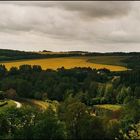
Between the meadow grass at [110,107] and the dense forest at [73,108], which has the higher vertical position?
the dense forest at [73,108]

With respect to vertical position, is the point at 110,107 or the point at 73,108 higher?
the point at 73,108

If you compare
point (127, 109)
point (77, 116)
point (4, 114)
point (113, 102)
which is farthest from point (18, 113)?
point (113, 102)

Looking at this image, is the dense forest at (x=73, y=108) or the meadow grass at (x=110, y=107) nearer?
the dense forest at (x=73, y=108)

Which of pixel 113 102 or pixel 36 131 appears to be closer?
pixel 36 131

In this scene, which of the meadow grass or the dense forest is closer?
the dense forest

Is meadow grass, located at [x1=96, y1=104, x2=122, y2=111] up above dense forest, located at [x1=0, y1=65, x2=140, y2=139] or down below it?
below

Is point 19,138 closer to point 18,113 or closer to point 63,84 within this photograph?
point 18,113

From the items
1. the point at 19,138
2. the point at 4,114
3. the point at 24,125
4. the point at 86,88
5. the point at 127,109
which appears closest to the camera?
the point at 19,138

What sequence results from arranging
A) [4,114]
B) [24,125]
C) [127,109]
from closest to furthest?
[24,125]
[4,114]
[127,109]
